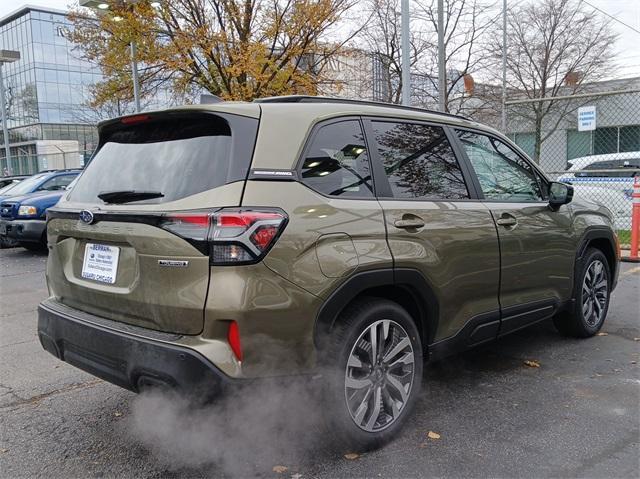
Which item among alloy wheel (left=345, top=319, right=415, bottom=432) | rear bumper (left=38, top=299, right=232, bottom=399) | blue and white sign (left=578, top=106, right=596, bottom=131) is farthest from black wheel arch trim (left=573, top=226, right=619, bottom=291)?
blue and white sign (left=578, top=106, right=596, bottom=131)

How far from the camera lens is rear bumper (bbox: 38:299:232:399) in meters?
2.52

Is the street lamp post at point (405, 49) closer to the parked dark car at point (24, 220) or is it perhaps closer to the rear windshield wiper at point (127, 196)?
the parked dark car at point (24, 220)

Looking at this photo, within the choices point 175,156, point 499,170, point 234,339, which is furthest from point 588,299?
point 175,156

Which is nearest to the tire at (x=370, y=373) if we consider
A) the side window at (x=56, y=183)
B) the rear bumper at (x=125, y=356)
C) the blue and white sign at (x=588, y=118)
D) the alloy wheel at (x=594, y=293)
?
the rear bumper at (x=125, y=356)

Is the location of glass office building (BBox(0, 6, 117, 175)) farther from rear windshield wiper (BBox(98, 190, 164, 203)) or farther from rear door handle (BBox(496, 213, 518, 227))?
rear door handle (BBox(496, 213, 518, 227))

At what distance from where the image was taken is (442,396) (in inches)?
149

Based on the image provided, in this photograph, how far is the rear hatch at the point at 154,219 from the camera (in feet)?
8.52

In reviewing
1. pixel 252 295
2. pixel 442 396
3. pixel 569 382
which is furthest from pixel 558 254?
pixel 252 295

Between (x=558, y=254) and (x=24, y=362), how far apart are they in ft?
14.2

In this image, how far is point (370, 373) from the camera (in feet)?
9.94

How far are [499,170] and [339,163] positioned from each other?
163 cm

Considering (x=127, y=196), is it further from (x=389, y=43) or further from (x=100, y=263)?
(x=389, y=43)

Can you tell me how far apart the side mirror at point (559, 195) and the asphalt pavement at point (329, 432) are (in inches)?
48.7

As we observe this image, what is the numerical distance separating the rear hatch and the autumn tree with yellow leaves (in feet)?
32.8
